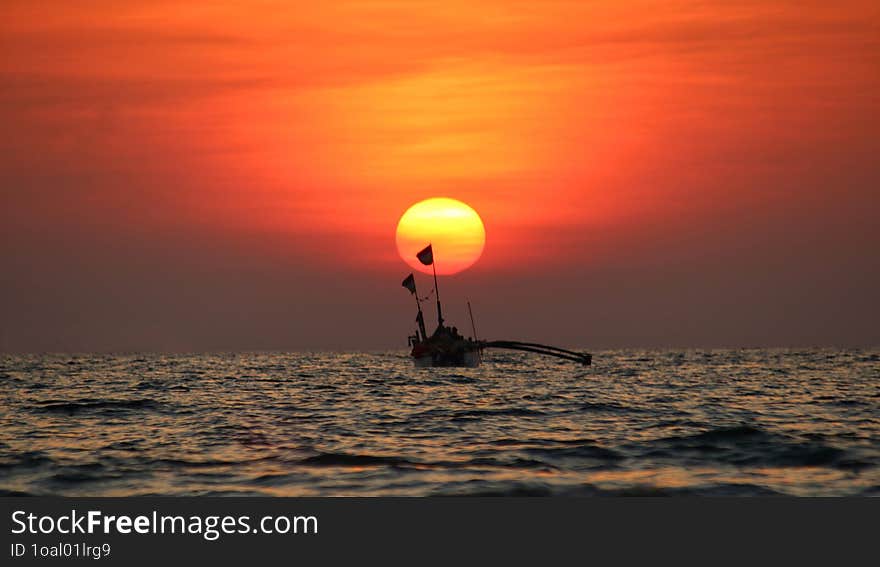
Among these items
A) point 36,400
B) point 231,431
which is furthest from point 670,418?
point 36,400

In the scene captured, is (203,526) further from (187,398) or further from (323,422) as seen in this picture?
(187,398)

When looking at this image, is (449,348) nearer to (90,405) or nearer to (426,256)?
(426,256)

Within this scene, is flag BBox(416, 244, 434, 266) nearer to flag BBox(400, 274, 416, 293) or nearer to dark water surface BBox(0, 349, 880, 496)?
flag BBox(400, 274, 416, 293)

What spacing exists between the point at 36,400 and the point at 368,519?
43046 millimetres

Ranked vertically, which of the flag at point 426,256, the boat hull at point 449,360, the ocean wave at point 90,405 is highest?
the flag at point 426,256

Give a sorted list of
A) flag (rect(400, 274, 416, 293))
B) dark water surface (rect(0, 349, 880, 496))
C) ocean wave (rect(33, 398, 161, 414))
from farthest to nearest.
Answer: flag (rect(400, 274, 416, 293)), ocean wave (rect(33, 398, 161, 414)), dark water surface (rect(0, 349, 880, 496))

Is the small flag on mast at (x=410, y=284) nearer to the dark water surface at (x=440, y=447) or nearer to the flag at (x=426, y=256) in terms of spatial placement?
the flag at (x=426, y=256)

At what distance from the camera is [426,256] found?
11600cm

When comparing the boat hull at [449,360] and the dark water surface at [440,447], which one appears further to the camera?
the boat hull at [449,360]

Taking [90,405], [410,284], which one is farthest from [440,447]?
[410,284]

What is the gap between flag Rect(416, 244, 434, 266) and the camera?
115625mm

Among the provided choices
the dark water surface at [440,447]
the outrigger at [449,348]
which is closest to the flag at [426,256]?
the outrigger at [449,348]

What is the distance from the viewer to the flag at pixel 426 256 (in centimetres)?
11562

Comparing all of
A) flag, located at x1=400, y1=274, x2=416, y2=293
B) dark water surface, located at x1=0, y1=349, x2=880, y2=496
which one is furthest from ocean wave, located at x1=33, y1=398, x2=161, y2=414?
flag, located at x1=400, y1=274, x2=416, y2=293
